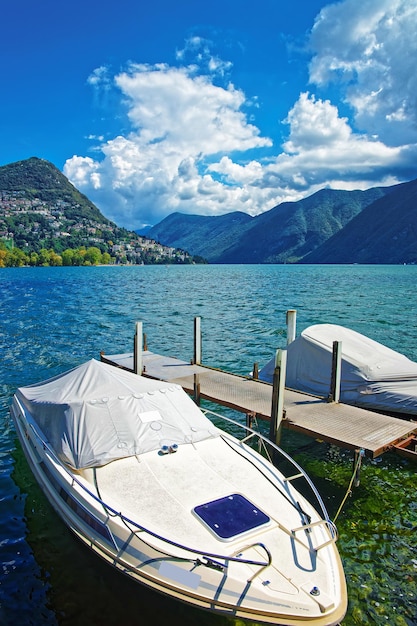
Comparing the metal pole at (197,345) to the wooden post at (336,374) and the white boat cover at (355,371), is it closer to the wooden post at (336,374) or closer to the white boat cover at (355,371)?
the white boat cover at (355,371)

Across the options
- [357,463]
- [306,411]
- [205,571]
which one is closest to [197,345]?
[306,411]

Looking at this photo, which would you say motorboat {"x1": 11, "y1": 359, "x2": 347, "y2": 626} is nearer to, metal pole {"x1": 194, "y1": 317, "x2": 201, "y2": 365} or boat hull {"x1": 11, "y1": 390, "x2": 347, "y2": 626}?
boat hull {"x1": 11, "y1": 390, "x2": 347, "y2": 626}

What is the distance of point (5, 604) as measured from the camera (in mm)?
8273

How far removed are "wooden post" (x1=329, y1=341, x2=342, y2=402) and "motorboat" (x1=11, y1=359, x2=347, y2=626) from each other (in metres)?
3.99

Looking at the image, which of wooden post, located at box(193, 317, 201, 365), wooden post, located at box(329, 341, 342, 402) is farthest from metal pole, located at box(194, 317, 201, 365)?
wooden post, located at box(329, 341, 342, 402)

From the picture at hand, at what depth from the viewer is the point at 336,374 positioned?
15.6m

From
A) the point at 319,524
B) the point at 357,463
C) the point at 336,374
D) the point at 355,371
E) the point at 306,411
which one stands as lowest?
the point at 357,463

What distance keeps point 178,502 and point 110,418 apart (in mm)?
2716

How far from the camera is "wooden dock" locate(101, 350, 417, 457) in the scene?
12.1 meters

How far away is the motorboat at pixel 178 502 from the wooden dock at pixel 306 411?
1.71 meters

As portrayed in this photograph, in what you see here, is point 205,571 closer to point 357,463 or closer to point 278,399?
point 357,463

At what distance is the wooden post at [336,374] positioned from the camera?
15.3 metres

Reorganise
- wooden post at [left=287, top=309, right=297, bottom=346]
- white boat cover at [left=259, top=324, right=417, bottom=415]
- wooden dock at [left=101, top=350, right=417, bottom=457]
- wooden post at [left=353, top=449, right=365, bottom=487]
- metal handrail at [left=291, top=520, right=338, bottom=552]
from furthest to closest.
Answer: wooden post at [left=287, top=309, right=297, bottom=346], white boat cover at [left=259, top=324, right=417, bottom=415], wooden dock at [left=101, top=350, right=417, bottom=457], wooden post at [left=353, top=449, right=365, bottom=487], metal handrail at [left=291, top=520, right=338, bottom=552]

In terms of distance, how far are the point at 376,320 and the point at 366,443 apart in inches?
1253
